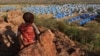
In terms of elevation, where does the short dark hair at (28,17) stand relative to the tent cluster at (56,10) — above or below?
above

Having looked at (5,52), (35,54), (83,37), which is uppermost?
(35,54)

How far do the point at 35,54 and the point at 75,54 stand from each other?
56.0 inches

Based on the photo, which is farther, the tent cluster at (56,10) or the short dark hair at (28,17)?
the tent cluster at (56,10)

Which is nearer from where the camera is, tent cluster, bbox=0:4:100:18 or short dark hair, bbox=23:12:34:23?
short dark hair, bbox=23:12:34:23

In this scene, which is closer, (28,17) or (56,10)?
(28,17)

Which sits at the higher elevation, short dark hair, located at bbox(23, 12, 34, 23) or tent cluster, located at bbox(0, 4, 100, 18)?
short dark hair, located at bbox(23, 12, 34, 23)

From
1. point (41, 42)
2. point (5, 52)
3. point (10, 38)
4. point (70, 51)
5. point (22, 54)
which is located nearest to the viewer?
point (22, 54)

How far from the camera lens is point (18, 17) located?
696 inches

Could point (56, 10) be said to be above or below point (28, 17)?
below

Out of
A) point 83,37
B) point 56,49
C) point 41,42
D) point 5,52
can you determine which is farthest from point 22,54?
point 83,37

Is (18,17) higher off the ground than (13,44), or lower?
lower

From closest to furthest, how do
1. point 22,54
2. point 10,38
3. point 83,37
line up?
point 22,54 → point 10,38 → point 83,37

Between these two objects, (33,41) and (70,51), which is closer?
(33,41)

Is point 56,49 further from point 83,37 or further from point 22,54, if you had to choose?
point 83,37
